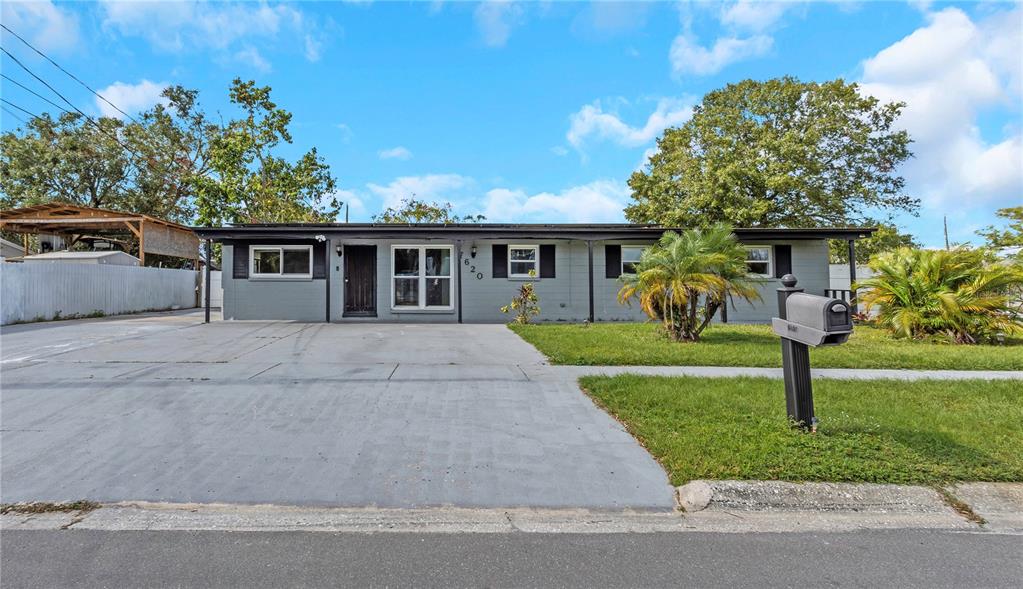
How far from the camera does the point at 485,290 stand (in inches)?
584

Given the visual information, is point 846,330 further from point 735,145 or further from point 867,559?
point 735,145

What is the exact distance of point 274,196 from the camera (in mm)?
25391

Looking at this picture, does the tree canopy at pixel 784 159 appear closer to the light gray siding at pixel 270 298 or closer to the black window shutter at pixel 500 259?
the black window shutter at pixel 500 259

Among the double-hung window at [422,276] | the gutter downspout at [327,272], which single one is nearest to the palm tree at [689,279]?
the double-hung window at [422,276]

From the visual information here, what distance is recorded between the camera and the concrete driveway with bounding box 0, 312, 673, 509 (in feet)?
11.2

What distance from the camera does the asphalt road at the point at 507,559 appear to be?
2.43 m

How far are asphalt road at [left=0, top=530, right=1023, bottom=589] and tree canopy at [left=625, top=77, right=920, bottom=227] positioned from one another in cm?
1872

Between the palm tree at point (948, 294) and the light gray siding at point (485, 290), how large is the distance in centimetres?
381

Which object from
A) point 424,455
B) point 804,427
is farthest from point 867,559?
point 424,455

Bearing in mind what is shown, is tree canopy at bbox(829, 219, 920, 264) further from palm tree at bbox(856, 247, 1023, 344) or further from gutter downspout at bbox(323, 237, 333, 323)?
gutter downspout at bbox(323, 237, 333, 323)

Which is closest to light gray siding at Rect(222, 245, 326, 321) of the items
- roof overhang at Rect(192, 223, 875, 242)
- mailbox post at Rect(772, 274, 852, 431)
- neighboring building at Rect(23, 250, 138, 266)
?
roof overhang at Rect(192, 223, 875, 242)

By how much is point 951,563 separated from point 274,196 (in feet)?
91.8

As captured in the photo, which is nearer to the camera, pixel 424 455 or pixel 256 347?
pixel 424 455

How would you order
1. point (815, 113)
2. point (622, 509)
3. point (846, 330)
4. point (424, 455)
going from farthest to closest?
point (815, 113)
point (424, 455)
point (846, 330)
point (622, 509)
